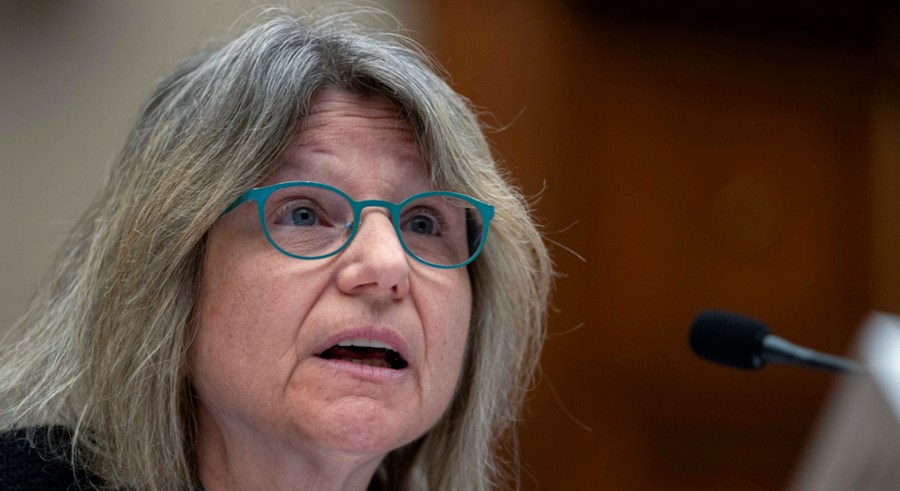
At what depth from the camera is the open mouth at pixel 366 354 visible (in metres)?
1.50

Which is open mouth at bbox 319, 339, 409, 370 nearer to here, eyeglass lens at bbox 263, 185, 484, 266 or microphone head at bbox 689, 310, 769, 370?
eyeglass lens at bbox 263, 185, 484, 266

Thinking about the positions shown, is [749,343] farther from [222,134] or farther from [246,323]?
[222,134]

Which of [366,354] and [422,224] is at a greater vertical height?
[422,224]

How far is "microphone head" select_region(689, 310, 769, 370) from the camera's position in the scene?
64.1 inches

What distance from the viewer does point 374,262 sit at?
146 cm

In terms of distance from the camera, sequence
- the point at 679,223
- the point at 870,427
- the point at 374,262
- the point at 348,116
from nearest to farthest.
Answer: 1. the point at 870,427
2. the point at 374,262
3. the point at 348,116
4. the point at 679,223

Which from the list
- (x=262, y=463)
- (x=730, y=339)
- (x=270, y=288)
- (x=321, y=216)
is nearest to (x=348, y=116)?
(x=321, y=216)

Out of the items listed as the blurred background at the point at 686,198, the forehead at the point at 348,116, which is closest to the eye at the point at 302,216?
the forehead at the point at 348,116

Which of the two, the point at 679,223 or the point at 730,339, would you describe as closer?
the point at 730,339

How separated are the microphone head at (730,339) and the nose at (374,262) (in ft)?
1.69

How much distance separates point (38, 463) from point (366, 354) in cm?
52

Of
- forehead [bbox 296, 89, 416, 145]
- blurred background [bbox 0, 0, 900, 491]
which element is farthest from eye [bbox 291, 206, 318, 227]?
blurred background [bbox 0, 0, 900, 491]

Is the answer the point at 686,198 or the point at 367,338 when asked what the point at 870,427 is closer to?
the point at 367,338

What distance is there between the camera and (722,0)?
3615 millimetres
